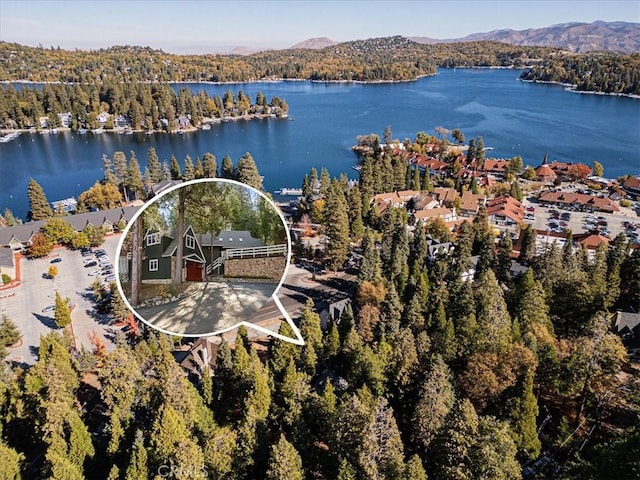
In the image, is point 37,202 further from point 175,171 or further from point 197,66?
point 197,66

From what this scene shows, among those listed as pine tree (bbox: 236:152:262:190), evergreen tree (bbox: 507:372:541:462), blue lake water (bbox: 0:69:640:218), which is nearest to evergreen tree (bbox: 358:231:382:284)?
evergreen tree (bbox: 507:372:541:462)

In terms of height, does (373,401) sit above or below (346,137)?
below

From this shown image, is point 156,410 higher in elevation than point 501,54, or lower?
lower

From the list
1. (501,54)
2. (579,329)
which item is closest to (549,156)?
(579,329)

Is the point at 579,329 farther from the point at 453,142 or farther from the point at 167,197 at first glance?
the point at 453,142

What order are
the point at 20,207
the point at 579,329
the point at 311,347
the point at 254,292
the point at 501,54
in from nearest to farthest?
the point at 254,292 → the point at 311,347 → the point at 579,329 → the point at 20,207 → the point at 501,54

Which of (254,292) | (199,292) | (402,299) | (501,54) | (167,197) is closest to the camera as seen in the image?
(167,197)

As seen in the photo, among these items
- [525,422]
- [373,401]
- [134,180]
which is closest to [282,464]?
[373,401]

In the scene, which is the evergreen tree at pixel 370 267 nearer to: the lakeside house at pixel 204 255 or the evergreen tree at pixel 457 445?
the evergreen tree at pixel 457 445
